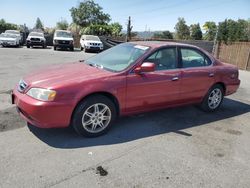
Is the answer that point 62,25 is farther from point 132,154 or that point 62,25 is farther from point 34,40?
point 132,154

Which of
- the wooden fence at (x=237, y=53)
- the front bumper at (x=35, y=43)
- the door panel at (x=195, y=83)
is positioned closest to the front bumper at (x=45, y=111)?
the door panel at (x=195, y=83)

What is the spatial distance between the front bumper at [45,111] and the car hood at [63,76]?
257mm

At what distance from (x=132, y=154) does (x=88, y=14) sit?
57.2 m

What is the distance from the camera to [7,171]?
3.44 metres

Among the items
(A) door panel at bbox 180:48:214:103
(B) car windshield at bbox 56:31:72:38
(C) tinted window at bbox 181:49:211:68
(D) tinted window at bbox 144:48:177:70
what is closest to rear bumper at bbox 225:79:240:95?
(A) door panel at bbox 180:48:214:103

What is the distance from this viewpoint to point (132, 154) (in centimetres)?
412

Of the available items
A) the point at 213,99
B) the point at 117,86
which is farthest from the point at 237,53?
→ the point at 117,86

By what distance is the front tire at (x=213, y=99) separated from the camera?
6238 millimetres

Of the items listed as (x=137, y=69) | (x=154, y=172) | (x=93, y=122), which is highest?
(x=137, y=69)

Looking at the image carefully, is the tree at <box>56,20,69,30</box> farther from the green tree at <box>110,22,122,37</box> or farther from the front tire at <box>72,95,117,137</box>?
the front tire at <box>72,95,117,137</box>

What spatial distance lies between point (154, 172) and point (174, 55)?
263 cm

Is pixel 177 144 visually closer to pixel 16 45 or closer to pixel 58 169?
pixel 58 169

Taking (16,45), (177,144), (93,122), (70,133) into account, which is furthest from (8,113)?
(16,45)

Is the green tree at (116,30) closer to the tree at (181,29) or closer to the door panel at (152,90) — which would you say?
the tree at (181,29)
